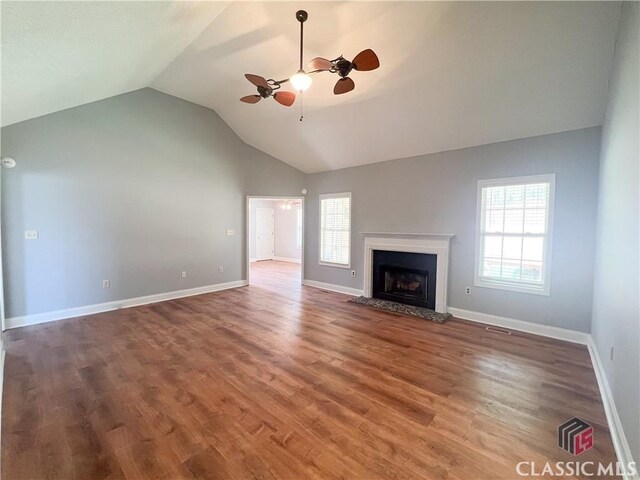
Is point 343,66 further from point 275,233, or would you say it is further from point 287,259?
point 275,233

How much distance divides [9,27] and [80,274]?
379cm

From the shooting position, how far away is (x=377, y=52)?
3.18 metres

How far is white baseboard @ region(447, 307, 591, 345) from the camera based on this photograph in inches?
142

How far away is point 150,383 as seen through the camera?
261 cm

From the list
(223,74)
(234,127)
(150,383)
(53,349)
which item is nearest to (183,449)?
(150,383)

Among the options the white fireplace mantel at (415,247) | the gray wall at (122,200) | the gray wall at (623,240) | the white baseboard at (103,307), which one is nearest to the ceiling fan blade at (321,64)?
the gray wall at (623,240)

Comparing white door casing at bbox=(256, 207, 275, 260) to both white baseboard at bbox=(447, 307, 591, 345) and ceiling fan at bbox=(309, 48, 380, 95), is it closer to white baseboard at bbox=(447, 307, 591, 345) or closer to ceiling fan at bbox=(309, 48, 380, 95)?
white baseboard at bbox=(447, 307, 591, 345)

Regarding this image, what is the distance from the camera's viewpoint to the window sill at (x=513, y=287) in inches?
151

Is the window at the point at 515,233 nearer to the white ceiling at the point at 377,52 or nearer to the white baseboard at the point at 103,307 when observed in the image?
the white ceiling at the point at 377,52

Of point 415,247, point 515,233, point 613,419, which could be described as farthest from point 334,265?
point 613,419

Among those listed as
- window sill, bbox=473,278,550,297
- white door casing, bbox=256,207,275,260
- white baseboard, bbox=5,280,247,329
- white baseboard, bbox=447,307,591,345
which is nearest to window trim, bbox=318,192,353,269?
white baseboard, bbox=5,280,247,329

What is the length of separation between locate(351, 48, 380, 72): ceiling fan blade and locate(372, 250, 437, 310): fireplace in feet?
11.3

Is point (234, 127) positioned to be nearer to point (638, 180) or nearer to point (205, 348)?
point (205, 348)

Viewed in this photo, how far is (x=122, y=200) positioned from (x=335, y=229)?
426 centimetres
